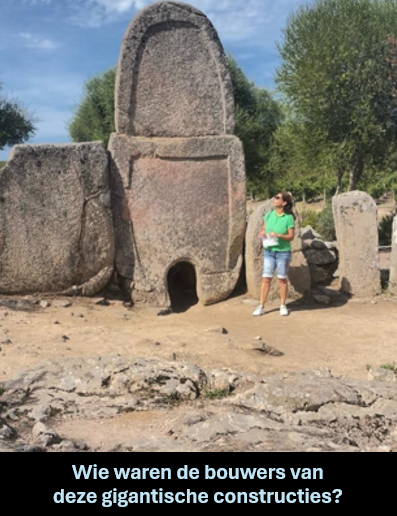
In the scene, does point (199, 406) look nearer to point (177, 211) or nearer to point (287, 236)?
point (287, 236)

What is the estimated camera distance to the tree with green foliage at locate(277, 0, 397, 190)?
1659 cm

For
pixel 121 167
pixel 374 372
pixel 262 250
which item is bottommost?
pixel 374 372

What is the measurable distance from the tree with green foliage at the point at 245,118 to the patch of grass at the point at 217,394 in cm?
1734

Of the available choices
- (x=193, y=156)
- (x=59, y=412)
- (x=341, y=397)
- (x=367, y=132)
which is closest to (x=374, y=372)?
(x=341, y=397)

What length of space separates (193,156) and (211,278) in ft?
5.08

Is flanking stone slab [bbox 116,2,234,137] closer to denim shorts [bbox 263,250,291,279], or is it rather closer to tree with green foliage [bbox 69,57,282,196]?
denim shorts [bbox 263,250,291,279]

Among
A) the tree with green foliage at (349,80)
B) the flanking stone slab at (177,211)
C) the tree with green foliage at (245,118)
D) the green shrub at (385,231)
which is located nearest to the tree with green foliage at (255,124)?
the tree with green foliage at (245,118)

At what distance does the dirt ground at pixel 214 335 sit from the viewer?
5.39 meters

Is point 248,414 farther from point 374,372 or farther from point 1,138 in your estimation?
point 1,138

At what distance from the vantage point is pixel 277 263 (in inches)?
296

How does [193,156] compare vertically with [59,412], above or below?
above

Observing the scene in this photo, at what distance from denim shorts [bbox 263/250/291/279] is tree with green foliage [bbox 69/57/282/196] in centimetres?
1374

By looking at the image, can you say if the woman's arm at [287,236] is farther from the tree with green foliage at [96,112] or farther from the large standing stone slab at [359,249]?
the tree with green foliage at [96,112]

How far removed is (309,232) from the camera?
1059cm
